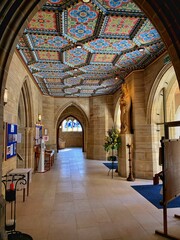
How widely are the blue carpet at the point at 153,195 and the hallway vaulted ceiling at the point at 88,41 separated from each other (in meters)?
3.60

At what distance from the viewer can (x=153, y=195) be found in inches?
164

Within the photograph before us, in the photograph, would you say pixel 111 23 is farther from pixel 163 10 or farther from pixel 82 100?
pixel 82 100

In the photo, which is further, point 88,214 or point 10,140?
point 10,140

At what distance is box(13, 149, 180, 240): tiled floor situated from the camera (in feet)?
8.27

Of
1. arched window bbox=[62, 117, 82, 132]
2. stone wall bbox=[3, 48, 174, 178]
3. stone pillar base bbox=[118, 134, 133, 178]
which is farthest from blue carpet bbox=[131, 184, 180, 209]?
arched window bbox=[62, 117, 82, 132]

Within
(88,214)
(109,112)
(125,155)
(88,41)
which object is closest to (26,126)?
(125,155)

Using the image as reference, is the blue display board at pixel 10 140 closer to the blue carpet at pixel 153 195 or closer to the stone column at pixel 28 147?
the stone column at pixel 28 147

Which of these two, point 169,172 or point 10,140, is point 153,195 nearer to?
point 169,172

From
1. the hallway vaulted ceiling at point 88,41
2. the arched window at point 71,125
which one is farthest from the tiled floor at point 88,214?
the arched window at point 71,125

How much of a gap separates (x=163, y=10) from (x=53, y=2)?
1916mm

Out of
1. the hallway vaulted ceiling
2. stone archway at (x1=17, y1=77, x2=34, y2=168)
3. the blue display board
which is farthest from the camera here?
stone archway at (x1=17, y1=77, x2=34, y2=168)

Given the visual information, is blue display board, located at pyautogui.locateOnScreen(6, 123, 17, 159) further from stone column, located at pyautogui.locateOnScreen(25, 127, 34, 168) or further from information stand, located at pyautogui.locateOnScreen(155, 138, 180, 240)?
information stand, located at pyautogui.locateOnScreen(155, 138, 180, 240)

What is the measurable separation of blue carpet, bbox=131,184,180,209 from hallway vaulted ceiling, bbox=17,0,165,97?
3.60 metres

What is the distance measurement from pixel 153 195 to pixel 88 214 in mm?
1828
